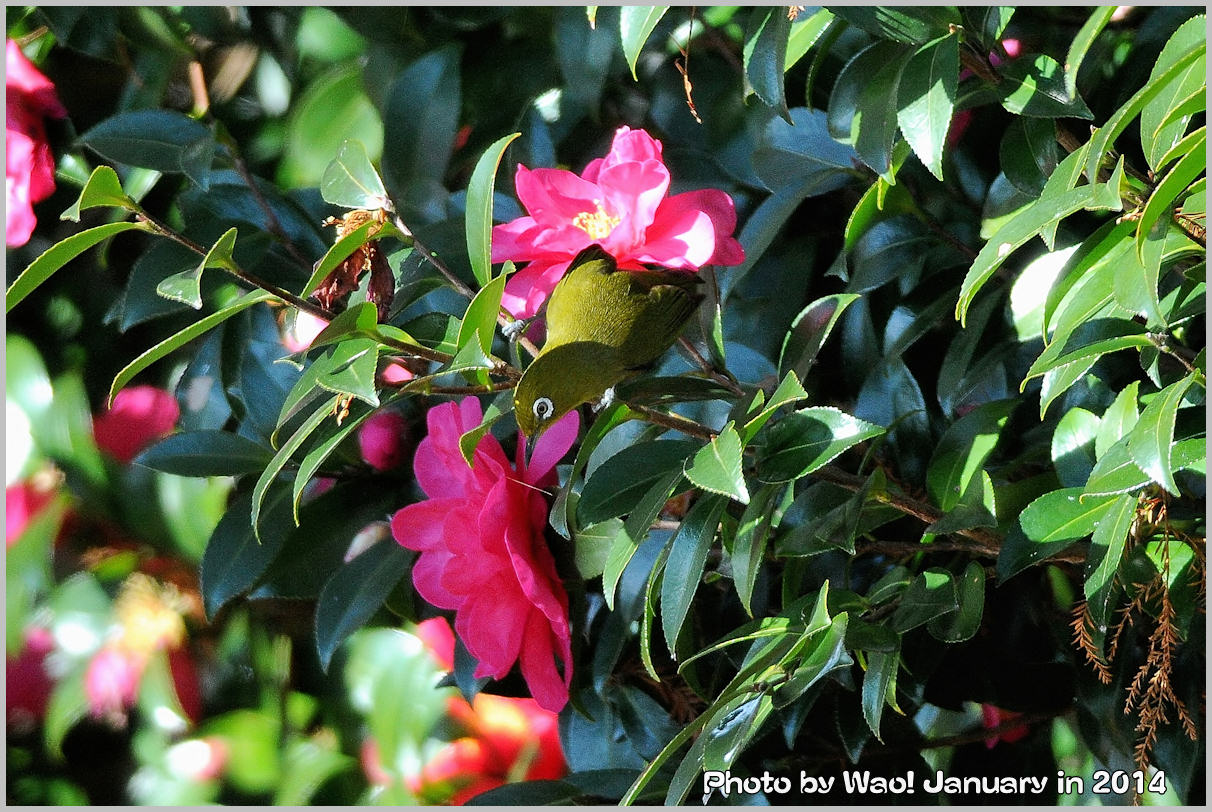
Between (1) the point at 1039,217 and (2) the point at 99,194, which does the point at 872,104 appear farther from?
(2) the point at 99,194

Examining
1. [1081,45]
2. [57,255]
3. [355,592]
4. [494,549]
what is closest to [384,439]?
[355,592]

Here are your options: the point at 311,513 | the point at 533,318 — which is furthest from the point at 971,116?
the point at 311,513

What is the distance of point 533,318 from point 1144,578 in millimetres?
399

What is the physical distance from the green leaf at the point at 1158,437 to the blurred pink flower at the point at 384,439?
22.0 inches

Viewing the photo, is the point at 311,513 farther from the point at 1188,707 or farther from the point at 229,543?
the point at 1188,707

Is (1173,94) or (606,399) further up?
(1173,94)

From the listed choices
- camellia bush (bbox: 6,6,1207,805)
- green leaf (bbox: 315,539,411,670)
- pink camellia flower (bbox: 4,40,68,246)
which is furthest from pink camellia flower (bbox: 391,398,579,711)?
pink camellia flower (bbox: 4,40,68,246)

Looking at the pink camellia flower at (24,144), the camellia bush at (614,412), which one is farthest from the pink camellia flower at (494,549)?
the pink camellia flower at (24,144)

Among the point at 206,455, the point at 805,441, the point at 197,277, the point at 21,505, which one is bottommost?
the point at 21,505

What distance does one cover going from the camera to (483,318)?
52cm

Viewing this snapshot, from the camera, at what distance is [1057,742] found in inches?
32.2

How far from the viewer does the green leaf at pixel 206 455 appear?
2.64 ft

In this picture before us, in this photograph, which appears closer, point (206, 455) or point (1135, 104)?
point (1135, 104)

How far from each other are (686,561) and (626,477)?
0.06 m
